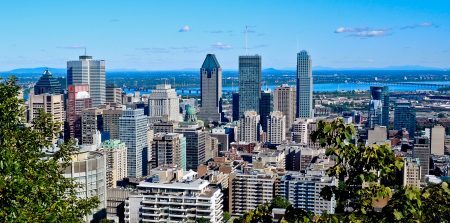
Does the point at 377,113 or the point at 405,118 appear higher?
the point at 377,113

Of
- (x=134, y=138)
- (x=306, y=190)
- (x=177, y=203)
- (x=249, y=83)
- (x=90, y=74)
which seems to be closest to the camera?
(x=177, y=203)

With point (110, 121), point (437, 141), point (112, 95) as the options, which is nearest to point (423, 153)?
point (437, 141)

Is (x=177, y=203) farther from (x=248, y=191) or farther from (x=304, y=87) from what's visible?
(x=304, y=87)

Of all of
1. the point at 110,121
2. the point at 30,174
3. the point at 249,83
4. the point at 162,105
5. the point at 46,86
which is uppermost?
the point at 249,83

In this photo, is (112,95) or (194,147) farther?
(112,95)

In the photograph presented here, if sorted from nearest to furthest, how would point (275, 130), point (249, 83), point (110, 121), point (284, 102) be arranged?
point (110, 121)
point (275, 130)
point (284, 102)
point (249, 83)

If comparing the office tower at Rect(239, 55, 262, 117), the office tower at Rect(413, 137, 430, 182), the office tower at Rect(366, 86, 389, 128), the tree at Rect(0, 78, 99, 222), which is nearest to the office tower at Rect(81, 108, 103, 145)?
the office tower at Rect(239, 55, 262, 117)

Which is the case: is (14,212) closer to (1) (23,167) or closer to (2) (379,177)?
(1) (23,167)
